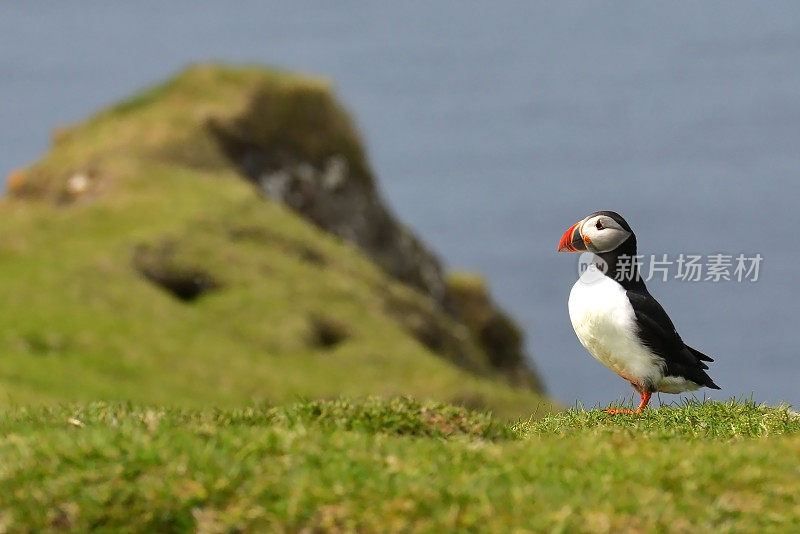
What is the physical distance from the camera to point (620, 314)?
489 inches

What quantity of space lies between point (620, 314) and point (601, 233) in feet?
3.00

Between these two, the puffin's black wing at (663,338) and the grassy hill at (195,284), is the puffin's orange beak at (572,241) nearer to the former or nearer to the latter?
the puffin's black wing at (663,338)

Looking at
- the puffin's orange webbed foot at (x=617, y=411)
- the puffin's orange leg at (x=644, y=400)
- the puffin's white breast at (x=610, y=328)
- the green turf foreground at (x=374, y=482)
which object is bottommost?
the green turf foreground at (x=374, y=482)

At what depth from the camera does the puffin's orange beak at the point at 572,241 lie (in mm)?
12812

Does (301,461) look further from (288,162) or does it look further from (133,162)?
(288,162)

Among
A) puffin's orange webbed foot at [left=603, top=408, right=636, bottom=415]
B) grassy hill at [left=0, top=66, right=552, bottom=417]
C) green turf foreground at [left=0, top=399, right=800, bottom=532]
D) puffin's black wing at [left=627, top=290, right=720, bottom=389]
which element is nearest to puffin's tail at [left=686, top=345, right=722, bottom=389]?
puffin's black wing at [left=627, top=290, right=720, bottom=389]

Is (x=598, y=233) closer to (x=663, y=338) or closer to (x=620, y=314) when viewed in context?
(x=620, y=314)

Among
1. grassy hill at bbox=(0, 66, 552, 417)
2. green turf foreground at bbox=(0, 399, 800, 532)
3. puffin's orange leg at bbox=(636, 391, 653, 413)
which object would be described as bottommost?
green turf foreground at bbox=(0, 399, 800, 532)

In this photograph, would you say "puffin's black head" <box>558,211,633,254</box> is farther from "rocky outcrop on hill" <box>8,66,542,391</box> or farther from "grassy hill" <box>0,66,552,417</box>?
"rocky outcrop on hill" <box>8,66,542,391</box>

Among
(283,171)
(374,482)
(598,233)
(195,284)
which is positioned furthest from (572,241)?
(283,171)

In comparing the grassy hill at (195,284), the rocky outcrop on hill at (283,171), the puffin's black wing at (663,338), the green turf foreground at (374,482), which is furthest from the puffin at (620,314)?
the rocky outcrop on hill at (283,171)

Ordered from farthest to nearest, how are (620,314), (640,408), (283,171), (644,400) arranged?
(283,171), (644,400), (640,408), (620,314)

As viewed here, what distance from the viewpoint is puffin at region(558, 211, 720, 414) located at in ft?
40.9

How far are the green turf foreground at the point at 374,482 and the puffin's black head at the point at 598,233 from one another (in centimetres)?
297
